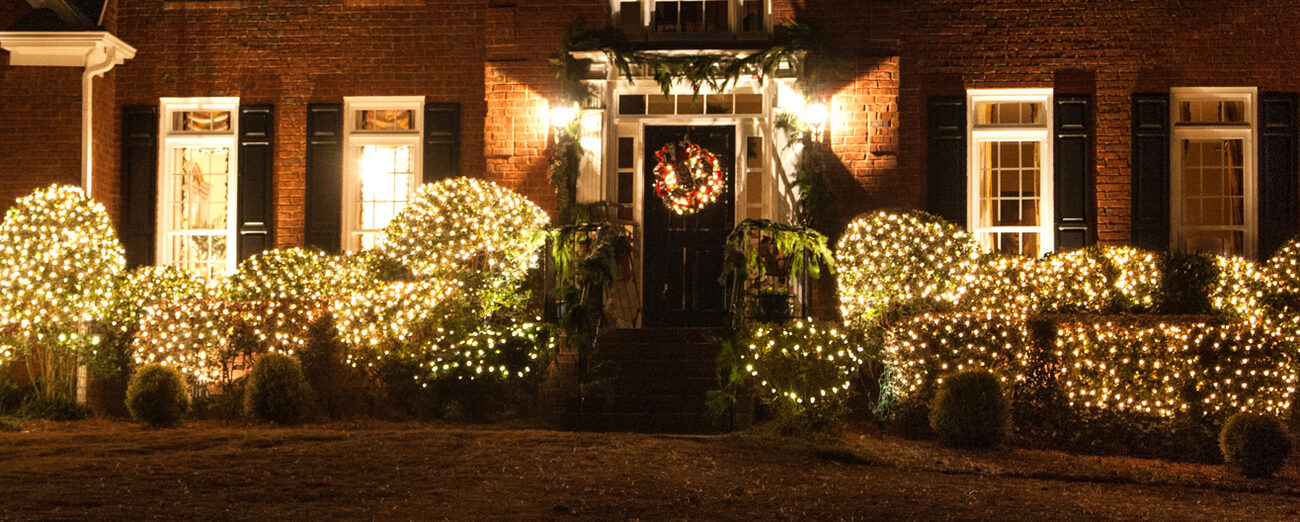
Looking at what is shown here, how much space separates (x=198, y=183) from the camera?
548 inches

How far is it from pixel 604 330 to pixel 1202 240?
6512 mm

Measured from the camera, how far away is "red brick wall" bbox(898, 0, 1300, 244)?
1309 centimetres

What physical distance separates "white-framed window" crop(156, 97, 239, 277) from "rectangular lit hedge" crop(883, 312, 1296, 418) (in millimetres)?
7697

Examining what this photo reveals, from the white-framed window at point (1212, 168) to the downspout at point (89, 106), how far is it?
37.0ft

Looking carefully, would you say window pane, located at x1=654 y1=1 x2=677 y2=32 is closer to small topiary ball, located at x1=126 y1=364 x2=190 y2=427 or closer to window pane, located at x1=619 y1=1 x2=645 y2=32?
window pane, located at x1=619 y1=1 x2=645 y2=32

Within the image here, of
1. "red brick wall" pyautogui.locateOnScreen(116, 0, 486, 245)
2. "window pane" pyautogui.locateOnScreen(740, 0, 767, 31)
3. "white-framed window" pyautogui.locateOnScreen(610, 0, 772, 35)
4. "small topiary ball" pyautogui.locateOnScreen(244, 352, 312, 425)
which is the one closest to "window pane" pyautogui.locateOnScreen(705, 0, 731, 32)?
"white-framed window" pyautogui.locateOnScreen(610, 0, 772, 35)

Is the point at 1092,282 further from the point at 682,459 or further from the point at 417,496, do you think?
the point at 417,496

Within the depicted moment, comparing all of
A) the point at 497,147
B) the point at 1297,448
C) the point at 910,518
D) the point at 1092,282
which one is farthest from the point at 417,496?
the point at 1297,448

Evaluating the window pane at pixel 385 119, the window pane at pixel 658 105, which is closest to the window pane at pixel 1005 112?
the window pane at pixel 658 105

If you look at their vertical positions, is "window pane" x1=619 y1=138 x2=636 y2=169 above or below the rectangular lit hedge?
above

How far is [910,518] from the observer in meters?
7.52

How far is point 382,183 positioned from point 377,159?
28 cm

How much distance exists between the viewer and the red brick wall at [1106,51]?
42.9 feet

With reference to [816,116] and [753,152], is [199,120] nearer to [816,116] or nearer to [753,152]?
[753,152]
